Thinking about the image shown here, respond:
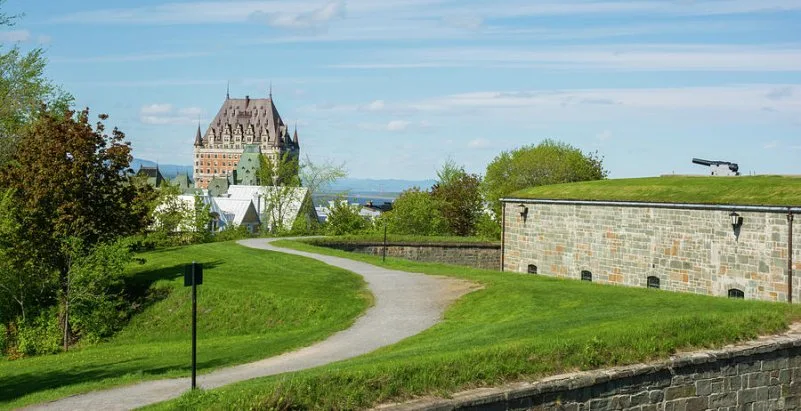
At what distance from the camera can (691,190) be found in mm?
33594

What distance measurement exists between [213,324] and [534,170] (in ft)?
188

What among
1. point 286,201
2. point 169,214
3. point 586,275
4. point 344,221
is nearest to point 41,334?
point 586,275

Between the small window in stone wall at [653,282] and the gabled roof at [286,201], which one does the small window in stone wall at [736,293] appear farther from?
the gabled roof at [286,201]

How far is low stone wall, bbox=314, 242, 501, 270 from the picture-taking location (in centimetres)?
4984

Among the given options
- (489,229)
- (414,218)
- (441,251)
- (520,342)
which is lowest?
(441,251)

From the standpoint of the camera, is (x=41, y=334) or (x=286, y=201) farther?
(x=286, y=201)

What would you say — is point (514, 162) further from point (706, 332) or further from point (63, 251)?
point (706, 332)

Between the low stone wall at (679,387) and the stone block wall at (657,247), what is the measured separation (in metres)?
12.6

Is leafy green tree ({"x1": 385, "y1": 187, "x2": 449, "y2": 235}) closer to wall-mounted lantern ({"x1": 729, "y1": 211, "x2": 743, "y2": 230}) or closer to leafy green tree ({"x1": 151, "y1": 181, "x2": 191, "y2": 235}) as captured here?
leafy green tree ({"x1": 151, "y1": 181, "x2": 191, "y2": 235})

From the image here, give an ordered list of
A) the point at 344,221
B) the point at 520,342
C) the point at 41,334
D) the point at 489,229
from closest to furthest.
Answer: the point at 520,342 < the point at 41,334 < the point at 489,229 < the point at 344,221

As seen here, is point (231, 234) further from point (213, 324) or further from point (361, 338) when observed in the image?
point (361, 338)

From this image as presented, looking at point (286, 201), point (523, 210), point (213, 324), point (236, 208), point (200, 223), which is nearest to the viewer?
point (213, 324)

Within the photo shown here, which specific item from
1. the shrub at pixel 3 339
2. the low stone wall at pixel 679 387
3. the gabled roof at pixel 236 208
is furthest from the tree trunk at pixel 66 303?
the gabled roof at pixel 236 208

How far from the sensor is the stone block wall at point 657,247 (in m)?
28.9
